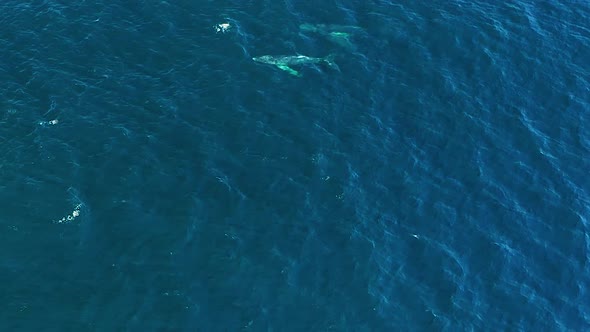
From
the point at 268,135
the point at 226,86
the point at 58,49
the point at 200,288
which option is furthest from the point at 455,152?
the point at 58,49

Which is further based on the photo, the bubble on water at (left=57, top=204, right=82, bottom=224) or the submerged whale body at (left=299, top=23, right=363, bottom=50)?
the submerged whale body at (left=299, top=23, right=363, bottom=50)

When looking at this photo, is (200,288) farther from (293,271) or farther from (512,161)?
(512,161)

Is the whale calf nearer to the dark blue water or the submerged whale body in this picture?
the dark blue water

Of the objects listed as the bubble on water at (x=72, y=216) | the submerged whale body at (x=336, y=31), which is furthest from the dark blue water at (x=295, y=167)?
the submerged whale body at (x=336, y=31)

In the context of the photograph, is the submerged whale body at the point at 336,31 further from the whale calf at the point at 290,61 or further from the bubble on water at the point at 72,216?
the bubble on water at the point at 72,216

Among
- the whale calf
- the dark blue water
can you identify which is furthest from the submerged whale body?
the whale calf

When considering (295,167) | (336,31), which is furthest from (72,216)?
→ (336,31)

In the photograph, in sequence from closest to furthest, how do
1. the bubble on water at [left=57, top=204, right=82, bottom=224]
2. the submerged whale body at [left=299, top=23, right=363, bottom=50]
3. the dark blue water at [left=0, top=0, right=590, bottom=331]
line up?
the dark blue water at [left=0, top=0, right=590, bottom=331] → the bubble on water at [left=57, top=204, right=82, bottom=224] → the submerged whale body at [left=299, top=23, right=363, bottom=50]
